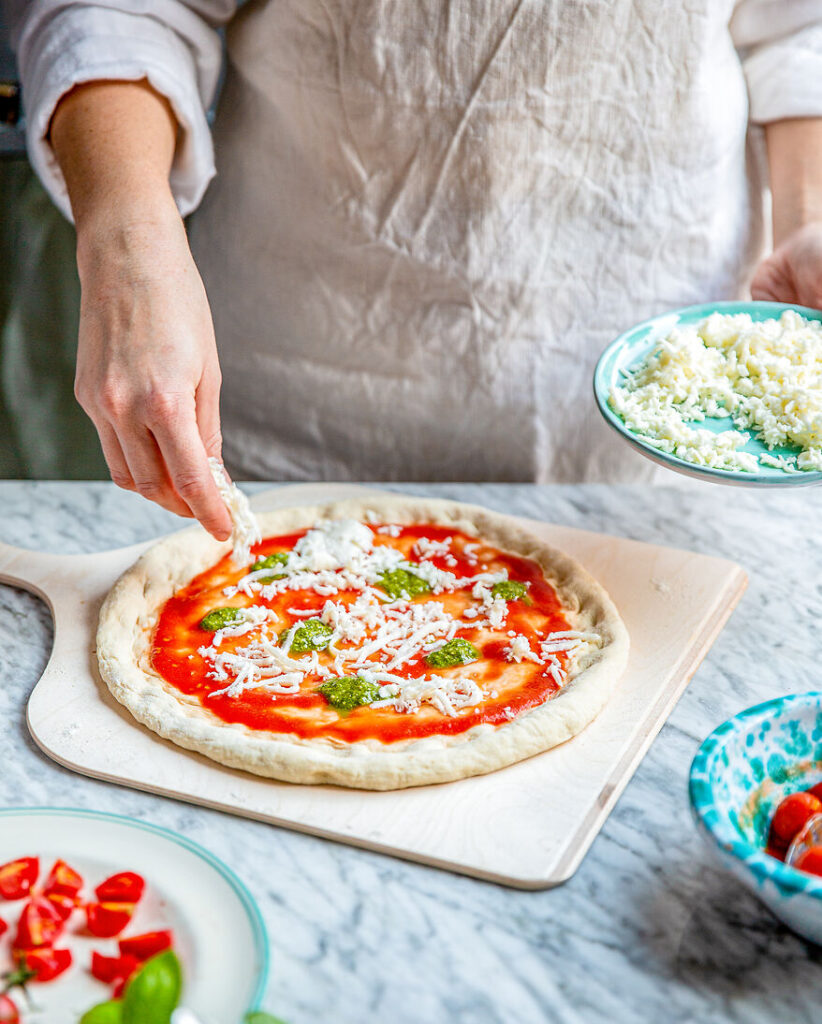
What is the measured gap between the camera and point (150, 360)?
1604 millimetres

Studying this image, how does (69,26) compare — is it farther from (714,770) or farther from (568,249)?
(714,770)

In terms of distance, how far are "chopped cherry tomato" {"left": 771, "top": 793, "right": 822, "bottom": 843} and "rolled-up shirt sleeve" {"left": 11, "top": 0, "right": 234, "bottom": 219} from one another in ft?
5.43

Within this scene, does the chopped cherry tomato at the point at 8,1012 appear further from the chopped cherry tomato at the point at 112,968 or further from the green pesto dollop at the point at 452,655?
the green pesto dollop at the point at 452,655

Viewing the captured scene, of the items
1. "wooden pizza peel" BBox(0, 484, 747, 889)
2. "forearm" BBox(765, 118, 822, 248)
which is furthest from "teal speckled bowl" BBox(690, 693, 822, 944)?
"forearm" BBox(765, 118, 822, 248)

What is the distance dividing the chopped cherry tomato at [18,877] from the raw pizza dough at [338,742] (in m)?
0.30

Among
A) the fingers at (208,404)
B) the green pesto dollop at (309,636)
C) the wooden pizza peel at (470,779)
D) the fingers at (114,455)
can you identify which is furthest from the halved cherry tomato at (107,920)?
the fingers at (208,404)

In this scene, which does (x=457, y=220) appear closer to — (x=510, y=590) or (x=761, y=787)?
(x=510, y=590)

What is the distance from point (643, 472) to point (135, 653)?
132 centimetres

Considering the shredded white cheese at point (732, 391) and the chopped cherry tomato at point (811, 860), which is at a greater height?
the shredded white cheese at point (732, 391)

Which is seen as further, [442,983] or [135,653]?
[135,653]

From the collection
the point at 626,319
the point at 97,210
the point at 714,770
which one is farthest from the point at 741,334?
the point at 97,210

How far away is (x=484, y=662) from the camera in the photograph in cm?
172

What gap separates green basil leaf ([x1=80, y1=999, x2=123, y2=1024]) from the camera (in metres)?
0.99

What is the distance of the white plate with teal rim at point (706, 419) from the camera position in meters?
1.61
